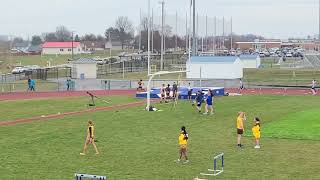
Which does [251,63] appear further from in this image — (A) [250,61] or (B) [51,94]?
(B) [51,94]

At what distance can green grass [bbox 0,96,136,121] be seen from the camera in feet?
119

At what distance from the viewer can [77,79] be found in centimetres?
7100

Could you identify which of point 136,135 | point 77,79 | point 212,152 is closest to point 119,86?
point 77,79

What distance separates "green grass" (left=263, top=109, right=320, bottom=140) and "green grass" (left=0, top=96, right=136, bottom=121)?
1490 cm

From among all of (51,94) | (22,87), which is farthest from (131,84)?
(22,87)

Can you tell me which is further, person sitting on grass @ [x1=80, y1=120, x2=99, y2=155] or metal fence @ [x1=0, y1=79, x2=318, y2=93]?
metal fence @ [x1=0, y1=79, x2=318, y2=93]

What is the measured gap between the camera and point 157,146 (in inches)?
932

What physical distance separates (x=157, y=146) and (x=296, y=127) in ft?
29.6

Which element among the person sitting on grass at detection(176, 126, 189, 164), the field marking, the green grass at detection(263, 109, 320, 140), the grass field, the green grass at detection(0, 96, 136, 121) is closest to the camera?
the grass field

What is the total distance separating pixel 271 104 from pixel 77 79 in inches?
1411

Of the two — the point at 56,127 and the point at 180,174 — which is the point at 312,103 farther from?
the point at 180,174

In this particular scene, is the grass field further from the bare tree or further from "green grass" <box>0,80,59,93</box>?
the bare tree

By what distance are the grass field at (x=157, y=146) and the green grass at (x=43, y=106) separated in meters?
0.47

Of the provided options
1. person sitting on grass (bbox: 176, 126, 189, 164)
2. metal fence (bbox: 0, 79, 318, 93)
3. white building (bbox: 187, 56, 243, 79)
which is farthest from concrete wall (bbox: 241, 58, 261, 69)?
person sitting on grass (bbox: 176, 126, 189, 164)
